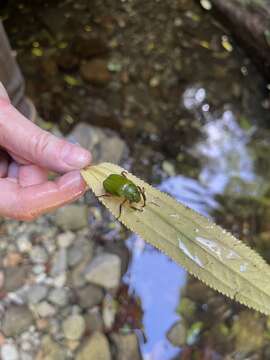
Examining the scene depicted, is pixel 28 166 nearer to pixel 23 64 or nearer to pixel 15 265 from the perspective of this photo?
pixel 15 265

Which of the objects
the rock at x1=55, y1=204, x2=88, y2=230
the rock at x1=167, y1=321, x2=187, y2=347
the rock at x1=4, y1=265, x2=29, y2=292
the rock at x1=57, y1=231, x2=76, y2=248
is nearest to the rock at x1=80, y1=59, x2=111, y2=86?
the rock at x1=55, y1=204, x2=88, y2=230

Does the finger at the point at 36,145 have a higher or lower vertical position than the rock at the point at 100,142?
higher

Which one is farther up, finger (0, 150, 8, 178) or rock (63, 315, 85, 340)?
finger (0, 150, 8, 178)

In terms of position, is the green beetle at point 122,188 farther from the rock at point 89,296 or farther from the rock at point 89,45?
the rock at point 89,45

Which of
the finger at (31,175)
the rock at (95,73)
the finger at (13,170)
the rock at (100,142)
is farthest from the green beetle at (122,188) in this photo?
the rock at (95,73)

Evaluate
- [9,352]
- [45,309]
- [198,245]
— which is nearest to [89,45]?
[45,309]

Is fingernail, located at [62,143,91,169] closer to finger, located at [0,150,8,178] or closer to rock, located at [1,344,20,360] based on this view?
finger, located at [0,150,8,178]

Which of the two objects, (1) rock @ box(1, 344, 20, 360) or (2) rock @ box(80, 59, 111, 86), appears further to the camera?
(2) rock @ box(80, 59, 111, 86)

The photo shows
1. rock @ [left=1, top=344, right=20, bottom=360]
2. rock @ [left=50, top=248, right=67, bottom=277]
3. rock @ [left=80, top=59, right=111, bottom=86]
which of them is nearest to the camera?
rock @ [left=1, top=344, right=20, bottom=360]
